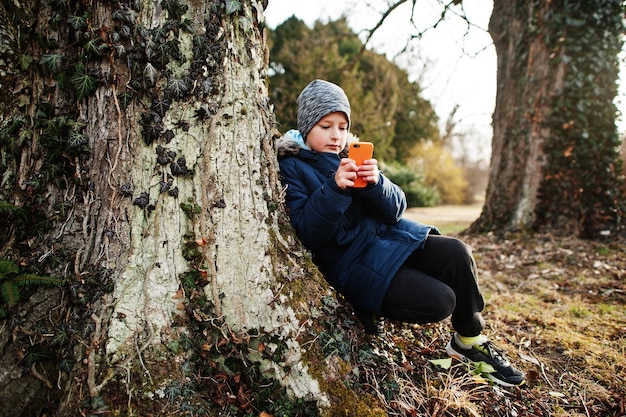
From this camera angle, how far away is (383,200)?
2078 millimetres

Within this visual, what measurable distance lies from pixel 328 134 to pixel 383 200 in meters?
0.51

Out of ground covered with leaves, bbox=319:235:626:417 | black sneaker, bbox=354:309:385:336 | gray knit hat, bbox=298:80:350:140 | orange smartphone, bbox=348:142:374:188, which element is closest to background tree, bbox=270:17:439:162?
ground covered with leaves, bbox=319:235:626:417

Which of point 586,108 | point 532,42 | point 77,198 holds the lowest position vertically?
point 77,198

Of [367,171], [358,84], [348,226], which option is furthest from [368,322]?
[358,84]

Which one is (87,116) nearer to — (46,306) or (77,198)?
(77,198)

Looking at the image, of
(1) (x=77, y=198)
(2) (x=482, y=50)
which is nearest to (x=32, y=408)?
(1) (x=77, y=198)

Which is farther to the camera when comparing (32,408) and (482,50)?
(482,50)

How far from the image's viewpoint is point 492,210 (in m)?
6.19

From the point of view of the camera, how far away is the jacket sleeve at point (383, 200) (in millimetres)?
Answer: 2037

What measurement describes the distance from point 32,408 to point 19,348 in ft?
0.81

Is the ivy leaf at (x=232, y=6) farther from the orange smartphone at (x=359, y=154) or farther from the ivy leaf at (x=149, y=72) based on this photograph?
the orange smartphone at (x=359, y=154)

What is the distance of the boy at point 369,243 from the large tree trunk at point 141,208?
354 mm

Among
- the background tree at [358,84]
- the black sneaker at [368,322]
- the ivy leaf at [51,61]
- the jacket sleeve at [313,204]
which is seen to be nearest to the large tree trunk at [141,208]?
the ivy leaf at [51,61]

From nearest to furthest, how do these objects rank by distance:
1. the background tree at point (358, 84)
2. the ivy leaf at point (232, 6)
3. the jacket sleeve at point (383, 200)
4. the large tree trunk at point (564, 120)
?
1. the ivy leaf at point (232, 6)
2. the jacket sleeve at point (383, 200)
3. the large tree trunk at point (564, 120)
4. the background tree at point (358, 84)
